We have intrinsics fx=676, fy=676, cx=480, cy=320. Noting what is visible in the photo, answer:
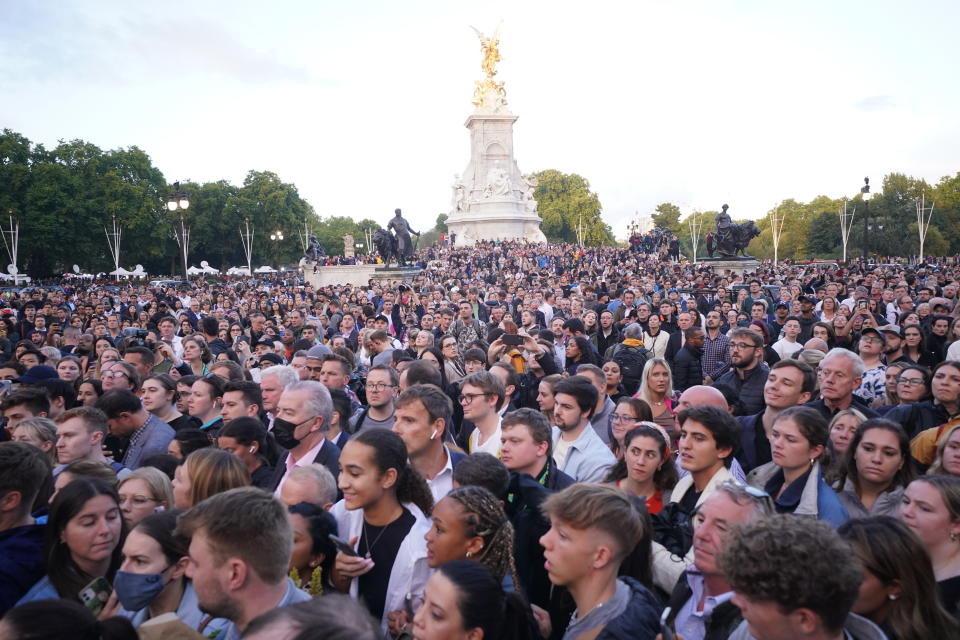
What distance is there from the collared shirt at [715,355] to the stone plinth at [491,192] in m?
53.3

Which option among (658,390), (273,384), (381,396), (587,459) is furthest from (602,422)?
(273,384)

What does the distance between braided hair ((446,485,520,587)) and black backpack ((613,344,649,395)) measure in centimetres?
498

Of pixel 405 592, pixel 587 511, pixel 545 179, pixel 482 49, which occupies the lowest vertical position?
pixel 405 592

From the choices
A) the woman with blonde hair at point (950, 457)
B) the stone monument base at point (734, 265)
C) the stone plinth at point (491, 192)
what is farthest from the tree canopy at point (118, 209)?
the woman with blonde hair at point (950, 457)

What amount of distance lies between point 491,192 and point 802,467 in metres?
60.6

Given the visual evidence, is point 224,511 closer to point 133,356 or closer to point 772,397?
point 772,397

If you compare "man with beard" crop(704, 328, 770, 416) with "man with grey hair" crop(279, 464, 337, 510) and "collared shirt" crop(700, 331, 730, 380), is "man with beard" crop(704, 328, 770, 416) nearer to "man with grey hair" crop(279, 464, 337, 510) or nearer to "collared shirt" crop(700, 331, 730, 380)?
"collared shirt" crop(700, 331, 730, 380)

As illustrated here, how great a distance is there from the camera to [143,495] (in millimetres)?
3654

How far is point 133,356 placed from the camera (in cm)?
784

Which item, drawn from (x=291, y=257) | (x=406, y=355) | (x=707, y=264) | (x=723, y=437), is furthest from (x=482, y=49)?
(x=723, y=437)

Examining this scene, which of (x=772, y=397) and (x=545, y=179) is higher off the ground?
(x=545, y=179)

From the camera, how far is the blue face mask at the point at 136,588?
8.94 ft

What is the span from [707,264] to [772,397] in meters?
22.4

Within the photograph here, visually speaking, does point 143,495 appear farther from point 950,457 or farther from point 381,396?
point 950,457
